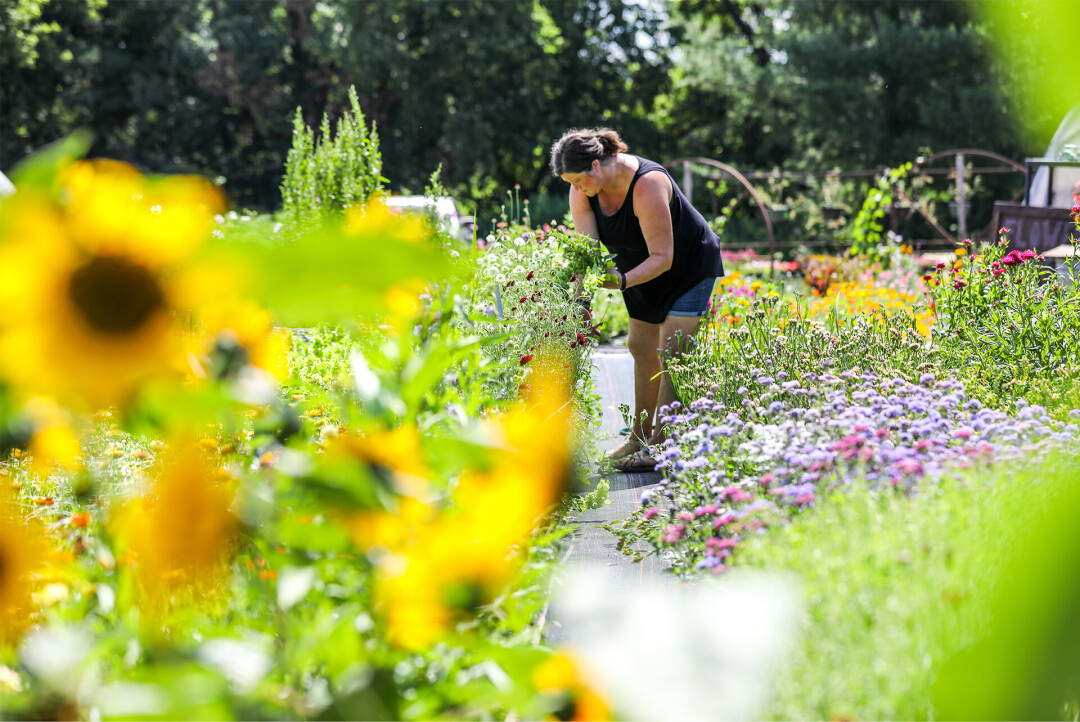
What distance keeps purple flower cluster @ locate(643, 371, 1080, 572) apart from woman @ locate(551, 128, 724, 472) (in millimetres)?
810

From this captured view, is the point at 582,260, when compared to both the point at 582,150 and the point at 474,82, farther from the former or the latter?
the point at 474,82

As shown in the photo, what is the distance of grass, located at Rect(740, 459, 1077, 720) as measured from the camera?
3.97 ft

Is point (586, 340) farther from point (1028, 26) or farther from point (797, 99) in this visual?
point (797, 99)

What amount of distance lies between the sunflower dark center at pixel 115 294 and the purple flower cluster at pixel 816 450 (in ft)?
5.18

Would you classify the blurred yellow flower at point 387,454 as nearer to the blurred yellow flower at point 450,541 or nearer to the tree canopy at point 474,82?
the blurred yellow flower at point 450,541

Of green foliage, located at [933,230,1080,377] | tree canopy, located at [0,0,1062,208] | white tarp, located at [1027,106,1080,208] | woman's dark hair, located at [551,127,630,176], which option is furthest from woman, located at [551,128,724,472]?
tree canopy, located at [0,0,1062,208]

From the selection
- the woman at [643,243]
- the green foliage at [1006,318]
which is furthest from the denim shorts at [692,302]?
the green foliage at [1006,318]

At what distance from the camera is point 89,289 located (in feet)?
1.55

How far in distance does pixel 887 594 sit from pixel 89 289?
132 cm

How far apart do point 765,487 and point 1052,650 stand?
215cm

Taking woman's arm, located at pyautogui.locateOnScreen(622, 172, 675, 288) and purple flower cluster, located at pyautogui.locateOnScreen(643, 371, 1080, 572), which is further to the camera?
woman's arm, located at pyautogui.locateOnScreen(622, 172, 675, 288)

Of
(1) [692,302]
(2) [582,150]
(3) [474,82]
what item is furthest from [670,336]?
(3) [474,82]

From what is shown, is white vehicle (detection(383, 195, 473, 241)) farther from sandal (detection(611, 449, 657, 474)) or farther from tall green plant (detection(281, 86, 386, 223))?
sandal (detection(611, 449, 657, 474))

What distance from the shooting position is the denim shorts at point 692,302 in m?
3.77
